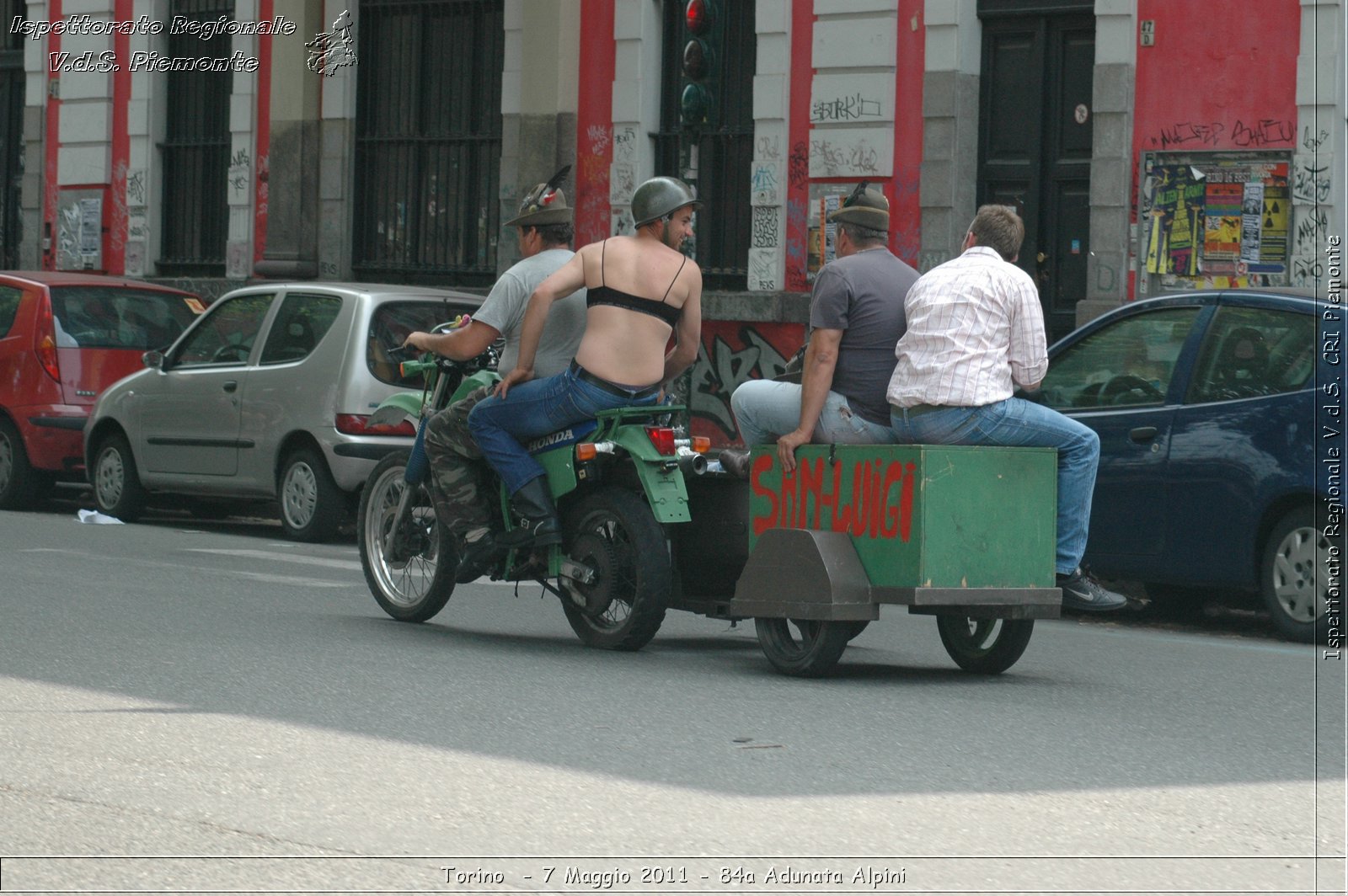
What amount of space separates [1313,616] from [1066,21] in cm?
900

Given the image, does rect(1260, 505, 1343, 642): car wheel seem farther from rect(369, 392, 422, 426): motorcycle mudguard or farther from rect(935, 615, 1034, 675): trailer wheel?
Result: rect(369, 392, 422, 426): motorcycle mudguard

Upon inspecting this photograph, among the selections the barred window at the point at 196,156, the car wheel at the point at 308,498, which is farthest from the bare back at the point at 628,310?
the barred window at the point at 196,156

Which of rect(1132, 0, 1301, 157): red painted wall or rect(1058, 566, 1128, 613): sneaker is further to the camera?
rect(1132, 0, 1301, 157): red painted wall

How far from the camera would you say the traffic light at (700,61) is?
556 inches

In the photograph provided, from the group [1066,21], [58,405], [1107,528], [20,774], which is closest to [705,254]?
[1066,21]

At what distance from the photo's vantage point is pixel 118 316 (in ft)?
52.6

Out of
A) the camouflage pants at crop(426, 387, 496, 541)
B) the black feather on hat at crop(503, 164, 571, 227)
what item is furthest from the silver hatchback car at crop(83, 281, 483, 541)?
the black feather on hat at crop(503, 164, 571, 227)

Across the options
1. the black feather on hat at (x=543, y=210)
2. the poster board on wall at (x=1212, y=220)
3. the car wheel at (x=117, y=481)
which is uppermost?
the poster board on wall at (x=1212, y=220)

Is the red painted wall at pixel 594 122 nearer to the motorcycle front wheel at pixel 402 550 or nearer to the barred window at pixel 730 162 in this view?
the barred window at pixel 730 162

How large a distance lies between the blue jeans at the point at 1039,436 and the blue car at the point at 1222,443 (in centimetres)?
195

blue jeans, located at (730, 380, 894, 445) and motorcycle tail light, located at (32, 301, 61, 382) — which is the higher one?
motorcycle tail light, located at (32, 301, 61, 382)

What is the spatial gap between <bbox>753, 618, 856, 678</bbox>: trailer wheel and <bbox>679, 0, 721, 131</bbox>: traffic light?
6.89 m

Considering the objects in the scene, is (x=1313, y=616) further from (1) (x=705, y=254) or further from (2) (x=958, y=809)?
(1) (x=705, y=254)

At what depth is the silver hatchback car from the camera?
13.4 meters
